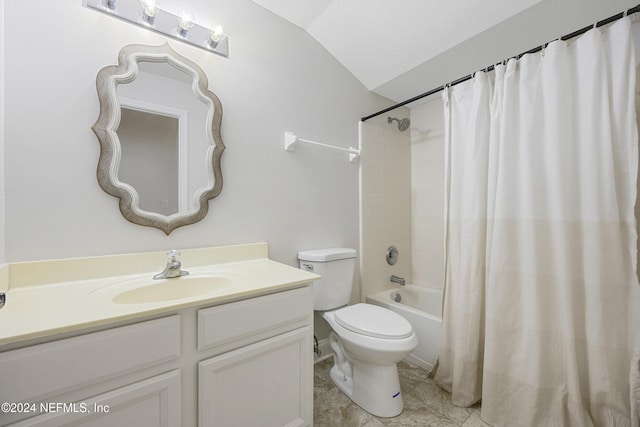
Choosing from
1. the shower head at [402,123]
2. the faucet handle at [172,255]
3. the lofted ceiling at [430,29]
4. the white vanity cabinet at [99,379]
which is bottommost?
the white vanity cabinet at [99,379]

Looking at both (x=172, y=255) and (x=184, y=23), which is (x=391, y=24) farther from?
(x=172, y=255)

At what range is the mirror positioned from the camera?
109cm

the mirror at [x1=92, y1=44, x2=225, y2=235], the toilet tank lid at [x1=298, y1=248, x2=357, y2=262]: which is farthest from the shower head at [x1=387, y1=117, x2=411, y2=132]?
the mirror at [x1=92, y1=44, x2=225, y2=235]

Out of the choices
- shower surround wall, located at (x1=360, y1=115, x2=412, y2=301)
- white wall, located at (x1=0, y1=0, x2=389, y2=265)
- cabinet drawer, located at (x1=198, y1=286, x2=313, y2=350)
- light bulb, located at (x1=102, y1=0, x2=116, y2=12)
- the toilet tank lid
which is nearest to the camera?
cabinet drawer, located at (x1=198, y1=286, x2=313, y2=350)

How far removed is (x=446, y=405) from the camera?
139 cm

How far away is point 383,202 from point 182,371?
1.81 m

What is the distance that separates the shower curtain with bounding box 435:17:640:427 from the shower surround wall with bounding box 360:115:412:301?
75cm

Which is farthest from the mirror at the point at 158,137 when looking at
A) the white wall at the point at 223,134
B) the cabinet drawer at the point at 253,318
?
the cabinet drawer at the point at 253,318

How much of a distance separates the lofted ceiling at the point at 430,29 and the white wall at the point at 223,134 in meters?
0.14

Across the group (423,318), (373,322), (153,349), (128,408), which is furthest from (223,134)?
(423,318)

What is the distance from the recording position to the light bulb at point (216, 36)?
50.8 inches

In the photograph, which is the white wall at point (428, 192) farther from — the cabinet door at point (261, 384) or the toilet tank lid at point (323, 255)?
the cabinet door at point (261, 384)

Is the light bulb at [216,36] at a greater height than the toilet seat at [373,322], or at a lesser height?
greater

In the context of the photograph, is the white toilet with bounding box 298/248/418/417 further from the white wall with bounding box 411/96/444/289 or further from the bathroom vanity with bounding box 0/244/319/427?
the white wall with bounding box 411/96/444/289
